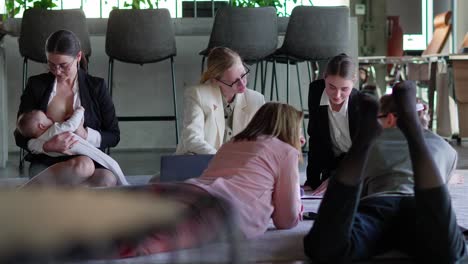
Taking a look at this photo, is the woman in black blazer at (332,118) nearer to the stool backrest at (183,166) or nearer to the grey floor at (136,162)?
the stool backrest at (183,166)

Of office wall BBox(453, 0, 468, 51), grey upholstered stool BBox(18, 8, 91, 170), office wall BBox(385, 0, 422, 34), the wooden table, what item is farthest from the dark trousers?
office wall BBox(385, 0, 422, 34)

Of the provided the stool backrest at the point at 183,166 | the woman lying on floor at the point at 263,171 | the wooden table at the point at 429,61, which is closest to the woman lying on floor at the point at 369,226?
the woman lying on floor at the point at 263,171

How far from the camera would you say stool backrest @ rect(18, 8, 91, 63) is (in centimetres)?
593

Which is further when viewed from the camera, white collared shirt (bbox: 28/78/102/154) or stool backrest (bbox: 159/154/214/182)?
white collared shirt (bbox: 28/78/102/154)

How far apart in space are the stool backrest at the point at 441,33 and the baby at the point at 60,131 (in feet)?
19.5

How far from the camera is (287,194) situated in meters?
2.91

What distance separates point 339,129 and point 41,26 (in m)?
2.74

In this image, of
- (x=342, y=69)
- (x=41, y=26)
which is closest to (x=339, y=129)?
(x=342, y=69)

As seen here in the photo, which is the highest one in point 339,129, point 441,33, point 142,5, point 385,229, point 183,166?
point 142,5

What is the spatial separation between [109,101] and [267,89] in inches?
116

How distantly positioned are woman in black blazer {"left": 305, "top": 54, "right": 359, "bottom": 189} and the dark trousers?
3.85 ft

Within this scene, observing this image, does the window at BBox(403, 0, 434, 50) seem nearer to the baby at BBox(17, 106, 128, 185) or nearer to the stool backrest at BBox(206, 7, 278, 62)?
the stool backrest at BBox(206, 7, 278, 62)

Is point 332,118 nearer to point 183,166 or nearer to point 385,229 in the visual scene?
point 183,166

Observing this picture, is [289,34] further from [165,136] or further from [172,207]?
[172,207]
